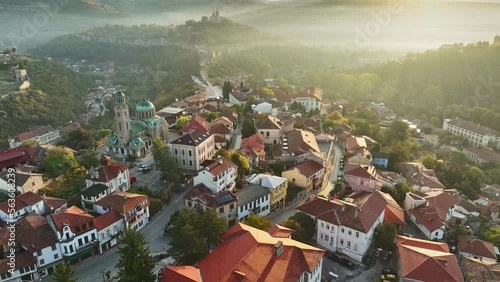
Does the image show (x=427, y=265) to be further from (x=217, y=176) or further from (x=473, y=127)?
(x=473, y=127)

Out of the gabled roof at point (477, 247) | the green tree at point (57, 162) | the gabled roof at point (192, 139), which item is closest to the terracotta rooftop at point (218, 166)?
the gabled roof at point (192, 139)

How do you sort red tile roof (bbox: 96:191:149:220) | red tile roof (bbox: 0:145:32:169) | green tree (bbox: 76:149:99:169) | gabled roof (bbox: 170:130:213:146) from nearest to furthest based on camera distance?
red tile roof (bbox: 96:191:149:220) → gabled roof (bbox: 170:130:213:146) → green tree (bbox: 76:149:99:169) → red tile roof (bbox: 0:145:32:169)

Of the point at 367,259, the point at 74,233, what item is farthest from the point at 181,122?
the point at 367,259

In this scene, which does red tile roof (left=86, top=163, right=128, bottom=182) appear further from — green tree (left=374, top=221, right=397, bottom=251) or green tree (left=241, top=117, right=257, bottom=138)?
green tree (left=374, top=221, right=397, bottom=251)

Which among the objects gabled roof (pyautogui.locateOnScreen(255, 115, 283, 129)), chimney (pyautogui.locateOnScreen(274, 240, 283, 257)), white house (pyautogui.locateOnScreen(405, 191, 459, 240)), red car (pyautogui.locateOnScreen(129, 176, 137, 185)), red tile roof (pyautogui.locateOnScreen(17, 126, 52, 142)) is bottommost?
red tile roof (pyautogui.locateOnScreen(17, 126, 52, 142))

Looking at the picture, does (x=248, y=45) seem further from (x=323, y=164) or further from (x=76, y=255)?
(x=76, y=255)

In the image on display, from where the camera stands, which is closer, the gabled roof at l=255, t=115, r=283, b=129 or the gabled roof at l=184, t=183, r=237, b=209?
the gabled roof at l=184, t=183, r=237, b=209

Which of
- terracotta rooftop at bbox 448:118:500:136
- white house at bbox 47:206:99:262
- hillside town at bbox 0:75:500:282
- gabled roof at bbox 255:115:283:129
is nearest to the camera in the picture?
hillside town at bbox 0:75:500:282

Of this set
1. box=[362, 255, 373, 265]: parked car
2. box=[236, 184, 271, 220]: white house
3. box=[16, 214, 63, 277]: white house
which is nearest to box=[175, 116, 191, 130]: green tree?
box=[236, 184, 271, 220]: white house
